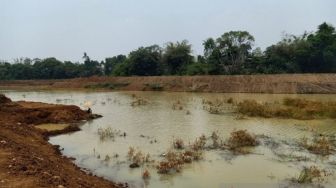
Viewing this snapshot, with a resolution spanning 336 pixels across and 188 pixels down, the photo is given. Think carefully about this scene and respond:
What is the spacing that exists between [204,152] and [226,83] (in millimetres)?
33488

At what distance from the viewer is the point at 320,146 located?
13422mm

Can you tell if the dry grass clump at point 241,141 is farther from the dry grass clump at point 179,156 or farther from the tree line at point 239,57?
the tree line at point 239,57

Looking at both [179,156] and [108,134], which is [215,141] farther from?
[108,134]

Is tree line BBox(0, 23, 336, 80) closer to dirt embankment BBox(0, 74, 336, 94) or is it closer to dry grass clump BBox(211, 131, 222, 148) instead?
dirt embankment BBox(0, 74, 336, 94)

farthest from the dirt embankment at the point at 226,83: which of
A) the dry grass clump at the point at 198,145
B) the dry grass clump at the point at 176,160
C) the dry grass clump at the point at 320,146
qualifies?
the dry grass clump at the point at 176,160

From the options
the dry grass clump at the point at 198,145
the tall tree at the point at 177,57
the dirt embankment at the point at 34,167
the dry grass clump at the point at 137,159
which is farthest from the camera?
the tall tree at the point at 177,57

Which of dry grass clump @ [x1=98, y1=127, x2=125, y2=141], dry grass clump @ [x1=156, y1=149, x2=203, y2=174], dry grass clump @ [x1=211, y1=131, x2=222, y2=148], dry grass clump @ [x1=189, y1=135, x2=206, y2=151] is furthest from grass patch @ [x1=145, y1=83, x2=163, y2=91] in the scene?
dry grass clump @ [x1=156, y1=149, x2=203, y2=174]

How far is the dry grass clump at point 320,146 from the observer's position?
42.7 feet

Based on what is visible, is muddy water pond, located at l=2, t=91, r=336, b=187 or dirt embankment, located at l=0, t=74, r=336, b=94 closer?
muddy water pond, located at l=2, t=91, r=336, b=187

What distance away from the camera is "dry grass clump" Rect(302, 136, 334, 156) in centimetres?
1302

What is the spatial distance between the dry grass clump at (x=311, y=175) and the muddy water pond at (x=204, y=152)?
13 centimetres

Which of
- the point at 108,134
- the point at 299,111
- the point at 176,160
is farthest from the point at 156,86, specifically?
the point at 176,160

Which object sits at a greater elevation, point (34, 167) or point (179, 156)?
point (34, 167)

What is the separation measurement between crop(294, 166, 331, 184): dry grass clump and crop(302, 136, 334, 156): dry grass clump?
2.17 metres
